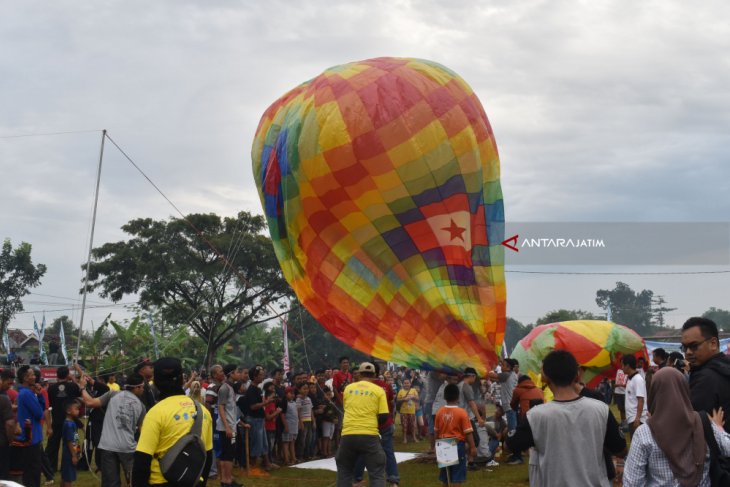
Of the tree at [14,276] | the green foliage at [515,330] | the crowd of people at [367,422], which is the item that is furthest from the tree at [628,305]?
the crowd of people at [367,422]

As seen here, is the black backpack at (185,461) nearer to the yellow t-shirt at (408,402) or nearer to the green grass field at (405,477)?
the green grass field at (405,477)

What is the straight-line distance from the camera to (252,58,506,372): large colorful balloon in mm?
13367

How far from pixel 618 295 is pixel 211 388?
137 m

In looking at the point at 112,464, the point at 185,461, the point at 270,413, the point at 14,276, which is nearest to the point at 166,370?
the point at 185,461

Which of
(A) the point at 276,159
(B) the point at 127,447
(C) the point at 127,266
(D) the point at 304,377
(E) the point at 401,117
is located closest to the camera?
(B) the point at 127,447

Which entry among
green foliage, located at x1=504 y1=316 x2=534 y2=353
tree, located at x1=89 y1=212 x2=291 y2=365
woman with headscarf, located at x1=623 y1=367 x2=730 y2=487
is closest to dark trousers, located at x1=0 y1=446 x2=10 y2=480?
woman with headscarf, located at x1=623 y1=367 x2=730 y2=487

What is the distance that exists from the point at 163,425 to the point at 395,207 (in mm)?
9164

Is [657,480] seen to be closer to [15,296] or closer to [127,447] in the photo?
[127,447]

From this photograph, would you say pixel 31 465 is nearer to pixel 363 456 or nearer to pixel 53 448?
pixel 53 448

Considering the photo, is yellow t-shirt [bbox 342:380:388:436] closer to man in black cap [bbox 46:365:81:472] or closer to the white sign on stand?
the white sign on stand

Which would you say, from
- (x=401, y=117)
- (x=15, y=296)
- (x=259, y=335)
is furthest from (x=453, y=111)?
(x=259, y=335)

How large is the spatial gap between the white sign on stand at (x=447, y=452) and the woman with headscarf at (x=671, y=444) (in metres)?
5.18

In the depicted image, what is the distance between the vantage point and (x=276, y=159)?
562 inches

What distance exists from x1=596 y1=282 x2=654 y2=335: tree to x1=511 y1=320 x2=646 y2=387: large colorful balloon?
4741 inches
